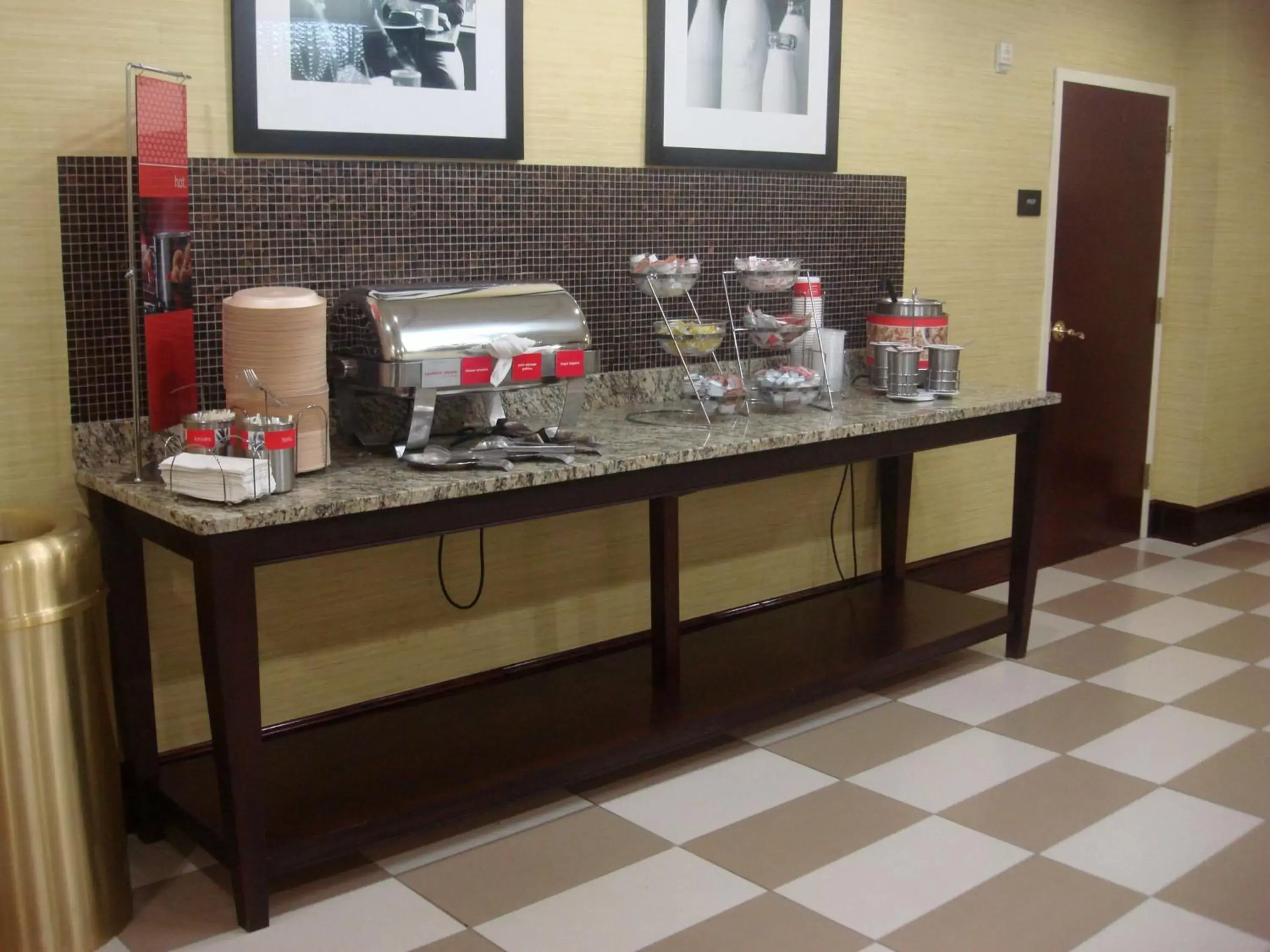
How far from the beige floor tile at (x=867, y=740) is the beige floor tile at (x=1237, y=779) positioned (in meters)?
0.57

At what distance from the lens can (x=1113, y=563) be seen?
16.3 feet

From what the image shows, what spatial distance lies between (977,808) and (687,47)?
2.07m

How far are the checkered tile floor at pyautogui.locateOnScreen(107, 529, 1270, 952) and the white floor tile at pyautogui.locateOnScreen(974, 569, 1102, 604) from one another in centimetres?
88

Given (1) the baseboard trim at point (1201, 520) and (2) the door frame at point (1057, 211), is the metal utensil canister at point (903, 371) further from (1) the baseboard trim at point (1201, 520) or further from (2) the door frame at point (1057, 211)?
(1) the baseboard trim at point (1201, 520)

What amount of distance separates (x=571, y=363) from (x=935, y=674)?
63.4 inches

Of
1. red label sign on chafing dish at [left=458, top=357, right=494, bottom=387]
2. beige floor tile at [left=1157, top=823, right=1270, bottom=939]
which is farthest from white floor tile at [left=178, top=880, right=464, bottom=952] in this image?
beige floor tile at [left=1157, top=823, right=1270, bottom=939]

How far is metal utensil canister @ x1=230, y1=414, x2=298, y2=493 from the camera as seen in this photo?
2.23 m

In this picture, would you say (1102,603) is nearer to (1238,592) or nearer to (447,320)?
(1238,592)

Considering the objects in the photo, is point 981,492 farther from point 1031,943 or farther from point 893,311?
point 1031,943

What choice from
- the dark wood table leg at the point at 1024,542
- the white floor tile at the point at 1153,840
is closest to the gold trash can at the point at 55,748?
the white floor tile at the point at 1153,840

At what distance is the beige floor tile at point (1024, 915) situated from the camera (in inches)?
89.6

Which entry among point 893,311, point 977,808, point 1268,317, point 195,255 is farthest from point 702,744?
point 1268,317

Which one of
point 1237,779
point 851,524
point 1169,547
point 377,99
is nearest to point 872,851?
point 1237,779

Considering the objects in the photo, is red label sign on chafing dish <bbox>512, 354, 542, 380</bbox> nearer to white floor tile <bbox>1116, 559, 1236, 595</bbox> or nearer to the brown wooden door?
the brown wooden door
